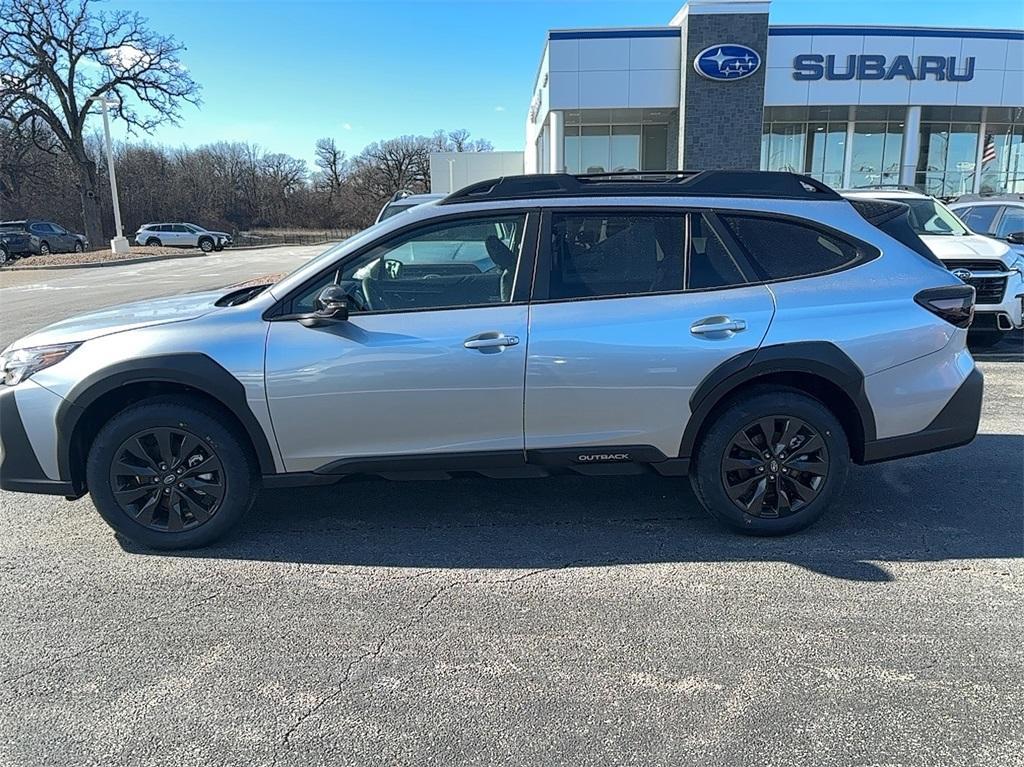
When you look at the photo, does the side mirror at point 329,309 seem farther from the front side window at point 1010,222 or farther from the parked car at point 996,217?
the front side window at point 1010,222

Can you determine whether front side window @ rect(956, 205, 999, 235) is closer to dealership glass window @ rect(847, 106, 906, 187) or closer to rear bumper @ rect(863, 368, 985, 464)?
rear bumper @ rect(863, 368, 985, 464)

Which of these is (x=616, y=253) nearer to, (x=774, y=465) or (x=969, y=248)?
(x=774, y=465)

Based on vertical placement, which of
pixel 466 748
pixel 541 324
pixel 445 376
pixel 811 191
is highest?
pixel 811 191

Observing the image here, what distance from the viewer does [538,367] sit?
138 inches

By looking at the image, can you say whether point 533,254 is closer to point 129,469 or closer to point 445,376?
point 445,376

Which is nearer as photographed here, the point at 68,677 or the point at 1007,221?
the point at 68,677

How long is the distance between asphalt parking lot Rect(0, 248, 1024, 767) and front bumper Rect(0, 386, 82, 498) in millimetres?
390

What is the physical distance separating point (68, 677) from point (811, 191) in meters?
4.22

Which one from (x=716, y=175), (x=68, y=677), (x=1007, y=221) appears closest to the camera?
(x=68, y=677)

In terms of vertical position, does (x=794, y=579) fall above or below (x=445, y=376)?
below

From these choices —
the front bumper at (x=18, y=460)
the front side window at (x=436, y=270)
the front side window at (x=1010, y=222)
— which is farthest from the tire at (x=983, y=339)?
the front bumper at (x=18, y=460)

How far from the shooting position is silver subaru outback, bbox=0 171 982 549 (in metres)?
3.50

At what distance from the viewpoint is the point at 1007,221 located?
1063 cm

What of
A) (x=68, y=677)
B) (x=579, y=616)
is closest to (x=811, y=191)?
(x=579, y=616)
